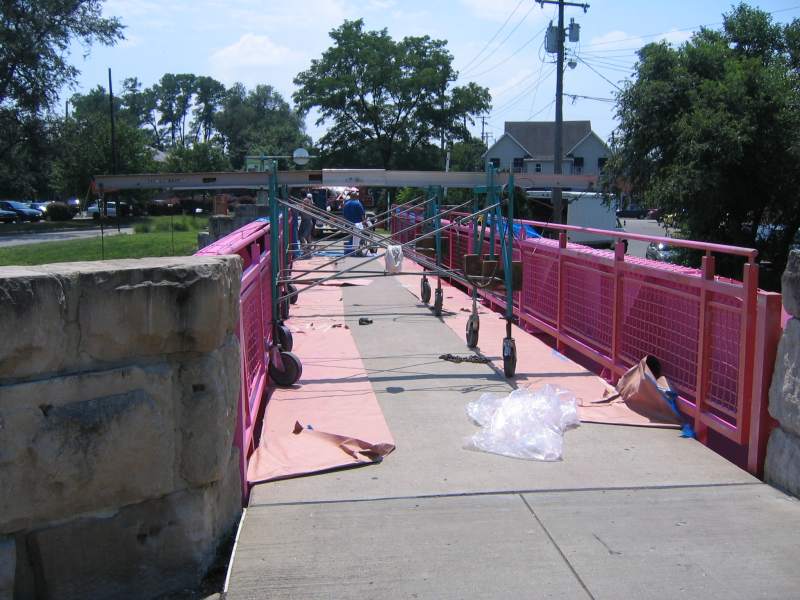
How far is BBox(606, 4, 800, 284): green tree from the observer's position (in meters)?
13.4

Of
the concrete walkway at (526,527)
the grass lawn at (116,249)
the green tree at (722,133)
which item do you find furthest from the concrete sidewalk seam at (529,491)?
the grass lawn at (116,249)

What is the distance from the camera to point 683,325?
6.06 meters

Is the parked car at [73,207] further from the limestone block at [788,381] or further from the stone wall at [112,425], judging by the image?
the limestone block at [788,381]

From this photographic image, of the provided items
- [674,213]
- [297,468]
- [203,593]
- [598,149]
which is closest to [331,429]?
[297,468]

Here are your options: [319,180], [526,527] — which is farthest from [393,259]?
[526,527]

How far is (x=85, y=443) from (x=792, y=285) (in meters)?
3.69

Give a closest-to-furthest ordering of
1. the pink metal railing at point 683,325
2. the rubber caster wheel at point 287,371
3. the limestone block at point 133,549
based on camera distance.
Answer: the limestone block at point 133,549 < the pink metal railing at point 683,325 < the rubber caster wheel at point 287,371

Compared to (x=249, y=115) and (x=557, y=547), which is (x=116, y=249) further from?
(x=249, y=115)

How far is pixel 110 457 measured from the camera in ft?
11.2

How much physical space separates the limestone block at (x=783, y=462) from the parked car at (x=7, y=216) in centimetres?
5576

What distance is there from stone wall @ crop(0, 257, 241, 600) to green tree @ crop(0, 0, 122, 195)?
42.1 metres

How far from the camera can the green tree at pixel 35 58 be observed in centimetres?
3997

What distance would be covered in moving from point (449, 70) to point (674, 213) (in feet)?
152

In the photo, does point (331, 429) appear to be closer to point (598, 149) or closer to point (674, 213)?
point (674, 213)
